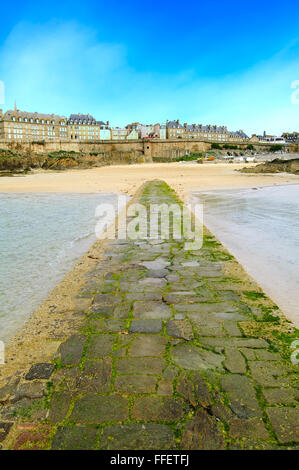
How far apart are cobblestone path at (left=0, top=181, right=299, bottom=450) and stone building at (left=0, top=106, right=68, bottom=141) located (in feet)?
301

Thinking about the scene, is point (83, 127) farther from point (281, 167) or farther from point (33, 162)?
point (281, 167)

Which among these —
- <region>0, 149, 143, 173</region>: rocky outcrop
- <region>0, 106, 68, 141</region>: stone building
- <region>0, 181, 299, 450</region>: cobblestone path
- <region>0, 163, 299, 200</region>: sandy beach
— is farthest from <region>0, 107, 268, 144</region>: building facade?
<region>0, 181, 299, 450</region>: cobblestone path

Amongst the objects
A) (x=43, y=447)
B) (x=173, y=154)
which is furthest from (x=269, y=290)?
(x=173, y=154)

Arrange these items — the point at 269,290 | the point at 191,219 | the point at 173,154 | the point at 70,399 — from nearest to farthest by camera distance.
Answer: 1. the point at 70,399
2. the point at 269,290
3. the point at 191,219
4. the point at 173,154

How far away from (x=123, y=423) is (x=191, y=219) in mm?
7082

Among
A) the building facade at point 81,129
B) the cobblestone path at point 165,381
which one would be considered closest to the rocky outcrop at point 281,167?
the cobblestone path at point 165,381

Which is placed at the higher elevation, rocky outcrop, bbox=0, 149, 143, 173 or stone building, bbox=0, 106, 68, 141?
stone building, bbox=0, 106, 68, 141

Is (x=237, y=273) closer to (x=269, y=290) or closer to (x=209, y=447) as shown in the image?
(x=269, y=290)

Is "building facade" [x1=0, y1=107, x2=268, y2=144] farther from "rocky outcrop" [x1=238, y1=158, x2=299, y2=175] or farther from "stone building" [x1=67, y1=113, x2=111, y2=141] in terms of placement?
"rocky outcrop" [x1=238, y1=158, x2=299, y2=175]

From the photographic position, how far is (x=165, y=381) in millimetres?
2266

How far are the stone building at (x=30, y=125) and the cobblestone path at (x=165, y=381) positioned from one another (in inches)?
3615

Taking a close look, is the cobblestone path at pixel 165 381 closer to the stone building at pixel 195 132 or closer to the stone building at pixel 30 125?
the stone building at pixel 30 125

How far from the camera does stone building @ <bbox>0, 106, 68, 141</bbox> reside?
295 ft

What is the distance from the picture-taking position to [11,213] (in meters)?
12.0
